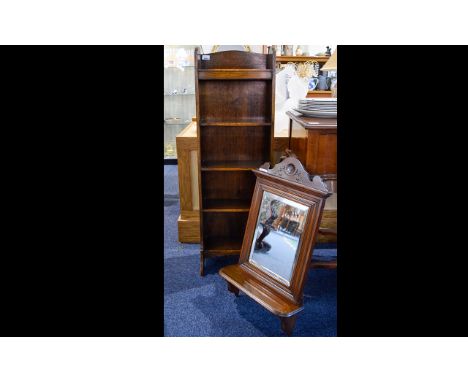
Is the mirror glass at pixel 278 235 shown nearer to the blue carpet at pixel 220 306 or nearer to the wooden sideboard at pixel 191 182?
the blue carpet at pixel 220 306

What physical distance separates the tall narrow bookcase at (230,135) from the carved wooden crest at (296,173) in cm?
26

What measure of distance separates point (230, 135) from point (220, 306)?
1165mm

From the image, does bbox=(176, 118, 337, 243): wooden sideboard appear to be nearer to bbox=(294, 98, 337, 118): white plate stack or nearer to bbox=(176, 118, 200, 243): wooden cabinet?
bbox=(176, 118, 200, 243): wooden cabinet

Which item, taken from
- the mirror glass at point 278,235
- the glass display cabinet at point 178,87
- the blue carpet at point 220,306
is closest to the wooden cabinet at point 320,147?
the mirror glass at point 278,235

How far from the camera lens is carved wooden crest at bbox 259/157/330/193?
208 cm

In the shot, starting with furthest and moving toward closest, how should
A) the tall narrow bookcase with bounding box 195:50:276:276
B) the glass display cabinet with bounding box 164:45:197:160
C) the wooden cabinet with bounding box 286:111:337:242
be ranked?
the glass display cabinet with bounding box 164:45:197:160 → the tall narrow bookcase with bounding box 195:50:276:276 → the wooden cabinet with bounding box 286:111:337:242

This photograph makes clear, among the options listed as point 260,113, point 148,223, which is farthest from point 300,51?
point 148,223

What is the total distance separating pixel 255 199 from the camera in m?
2.47

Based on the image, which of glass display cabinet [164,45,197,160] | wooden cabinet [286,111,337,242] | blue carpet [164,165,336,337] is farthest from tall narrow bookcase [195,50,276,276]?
glass display cabinet [164,45,197,160]

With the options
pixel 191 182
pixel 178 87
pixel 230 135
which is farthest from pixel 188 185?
pixel 178 87

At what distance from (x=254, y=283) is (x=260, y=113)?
3.76 ft

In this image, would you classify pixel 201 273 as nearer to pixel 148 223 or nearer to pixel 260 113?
pixel 260 113

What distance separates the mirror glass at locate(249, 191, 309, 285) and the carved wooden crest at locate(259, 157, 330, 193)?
0.14 meters

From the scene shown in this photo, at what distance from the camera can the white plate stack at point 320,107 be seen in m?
2.13
